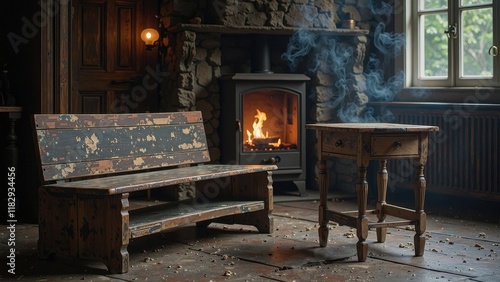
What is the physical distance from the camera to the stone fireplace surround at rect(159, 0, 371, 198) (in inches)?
282

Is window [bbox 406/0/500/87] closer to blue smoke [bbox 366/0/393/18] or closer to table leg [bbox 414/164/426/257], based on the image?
blue smoke [bbox 366/0/393/18]

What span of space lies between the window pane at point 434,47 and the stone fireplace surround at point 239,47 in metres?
0.65

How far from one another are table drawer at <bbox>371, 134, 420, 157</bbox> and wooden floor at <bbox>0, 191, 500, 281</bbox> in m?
0.67

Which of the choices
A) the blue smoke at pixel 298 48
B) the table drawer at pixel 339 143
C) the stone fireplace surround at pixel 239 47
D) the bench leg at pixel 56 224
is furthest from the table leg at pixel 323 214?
the blue smoke at pixel 298 48

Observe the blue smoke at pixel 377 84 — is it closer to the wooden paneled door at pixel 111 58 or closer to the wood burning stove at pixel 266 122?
the wood burning stove at pixel 266 122

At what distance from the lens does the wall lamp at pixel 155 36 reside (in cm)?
739

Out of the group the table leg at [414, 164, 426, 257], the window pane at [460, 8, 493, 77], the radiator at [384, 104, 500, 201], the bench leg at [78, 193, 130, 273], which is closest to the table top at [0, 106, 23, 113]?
the bench leg at [78, 193, 130, 273]

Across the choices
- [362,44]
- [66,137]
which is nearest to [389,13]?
[362,44]

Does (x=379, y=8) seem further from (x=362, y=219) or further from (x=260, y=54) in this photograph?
(x=362, y=219)

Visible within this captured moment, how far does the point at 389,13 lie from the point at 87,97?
3130 mm

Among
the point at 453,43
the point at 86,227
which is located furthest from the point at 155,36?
the point at 86,227

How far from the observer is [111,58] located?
736 centimetres

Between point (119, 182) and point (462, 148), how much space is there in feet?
11.4

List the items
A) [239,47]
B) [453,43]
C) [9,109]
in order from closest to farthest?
[9,109] → [453,43] → [239,47]
